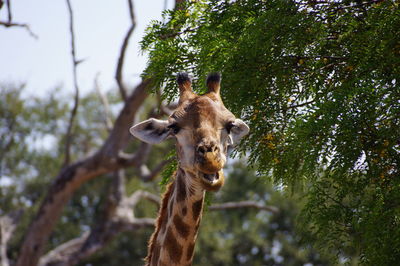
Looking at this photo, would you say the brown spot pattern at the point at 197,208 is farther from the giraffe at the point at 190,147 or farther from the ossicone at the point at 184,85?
the ossicone at the point at 184,85

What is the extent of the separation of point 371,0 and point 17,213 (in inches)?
753

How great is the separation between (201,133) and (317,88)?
74.9 inches

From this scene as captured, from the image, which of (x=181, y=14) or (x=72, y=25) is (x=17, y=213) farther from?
(x=181, y=14)

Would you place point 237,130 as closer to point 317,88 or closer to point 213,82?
point 213,82

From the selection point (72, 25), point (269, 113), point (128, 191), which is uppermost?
point (72, 25)

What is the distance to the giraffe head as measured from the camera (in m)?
4.70

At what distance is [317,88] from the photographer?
6.30m

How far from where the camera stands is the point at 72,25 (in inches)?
596

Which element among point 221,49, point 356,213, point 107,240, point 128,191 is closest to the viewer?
point 356,213

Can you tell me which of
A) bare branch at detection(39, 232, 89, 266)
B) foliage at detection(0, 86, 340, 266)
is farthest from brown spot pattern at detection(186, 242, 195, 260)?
foliage at detection(0, 86, 340, 266)

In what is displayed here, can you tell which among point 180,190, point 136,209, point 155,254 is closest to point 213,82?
point 180,190

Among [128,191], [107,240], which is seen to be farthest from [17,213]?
[128,191]

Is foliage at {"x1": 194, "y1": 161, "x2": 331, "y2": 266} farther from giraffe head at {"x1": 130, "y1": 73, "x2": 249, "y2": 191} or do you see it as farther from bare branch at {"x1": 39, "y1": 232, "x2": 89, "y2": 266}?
giraffe head at {"x1": 130, "y1": 73, "x2": 249, "y2": 191}

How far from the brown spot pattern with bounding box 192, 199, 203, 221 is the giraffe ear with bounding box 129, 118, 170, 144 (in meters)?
0.61
